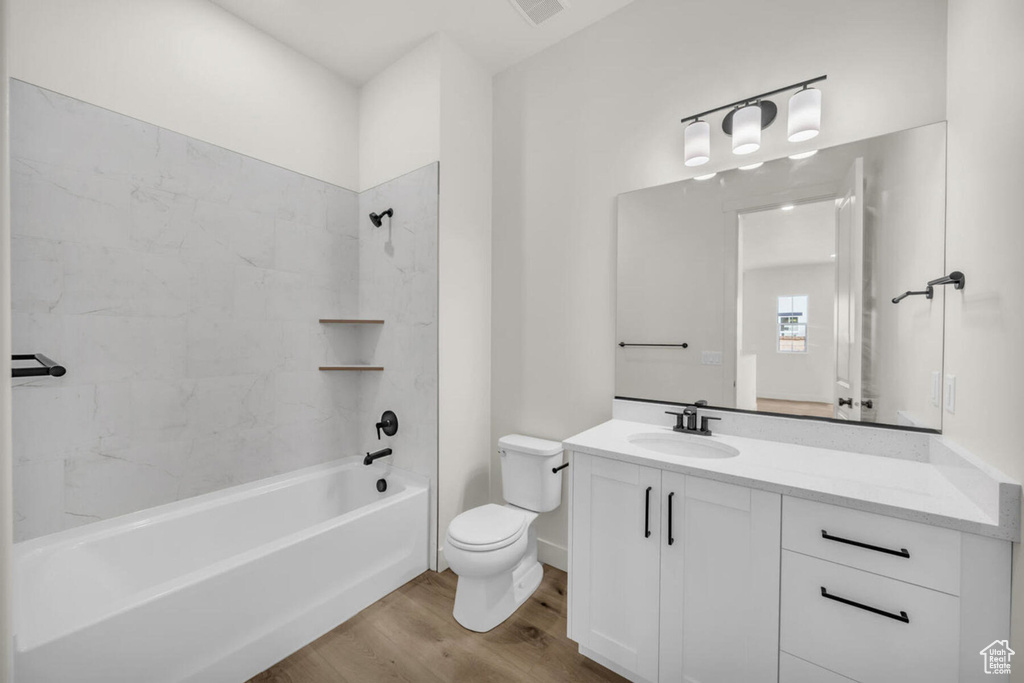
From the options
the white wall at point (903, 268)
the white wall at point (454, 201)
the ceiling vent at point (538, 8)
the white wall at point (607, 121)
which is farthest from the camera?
the white wall at point (454, 201)

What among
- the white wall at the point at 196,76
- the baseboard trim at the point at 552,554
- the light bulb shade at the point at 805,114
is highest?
the white wall at the point at 196,76

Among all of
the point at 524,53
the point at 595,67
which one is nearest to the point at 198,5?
the point at 524,53

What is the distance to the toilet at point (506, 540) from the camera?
1.78m

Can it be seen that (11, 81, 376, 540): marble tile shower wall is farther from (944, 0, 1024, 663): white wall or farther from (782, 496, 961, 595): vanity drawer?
(944, 0, 1024, 663): white wall

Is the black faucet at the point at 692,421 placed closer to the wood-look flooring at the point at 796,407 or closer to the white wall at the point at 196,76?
the wood-look flooring at the point at 796,407

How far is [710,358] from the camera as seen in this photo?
1823 mm

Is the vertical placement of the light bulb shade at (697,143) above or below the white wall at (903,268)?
above

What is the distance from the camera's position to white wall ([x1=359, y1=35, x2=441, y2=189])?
89.5 inches

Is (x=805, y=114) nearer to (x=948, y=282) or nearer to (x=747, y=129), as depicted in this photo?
(x=747, y=129)

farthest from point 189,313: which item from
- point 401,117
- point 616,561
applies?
point 616,561

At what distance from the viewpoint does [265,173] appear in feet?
7.44

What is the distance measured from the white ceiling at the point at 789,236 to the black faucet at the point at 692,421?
0.64m

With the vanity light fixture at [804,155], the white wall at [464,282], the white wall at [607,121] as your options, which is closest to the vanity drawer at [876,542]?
the white wall at [607,121]

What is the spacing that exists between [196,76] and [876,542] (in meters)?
3.25
